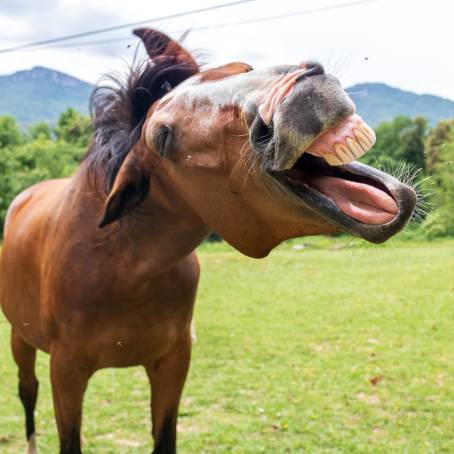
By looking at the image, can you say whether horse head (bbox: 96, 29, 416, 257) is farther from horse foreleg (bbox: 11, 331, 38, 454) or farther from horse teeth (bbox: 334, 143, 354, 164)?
horse foreleg (bbox: 11, 331, 38, 454)

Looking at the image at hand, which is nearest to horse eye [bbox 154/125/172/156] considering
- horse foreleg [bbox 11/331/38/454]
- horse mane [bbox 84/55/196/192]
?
horse mane [bbox 84/55/196/192]

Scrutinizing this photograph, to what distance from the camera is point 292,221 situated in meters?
1.50

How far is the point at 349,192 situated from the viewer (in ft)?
4.38

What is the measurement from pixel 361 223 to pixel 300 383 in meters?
4.48

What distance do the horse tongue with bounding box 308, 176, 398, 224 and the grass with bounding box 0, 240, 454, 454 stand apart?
37cm

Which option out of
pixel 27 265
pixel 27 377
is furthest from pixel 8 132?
pixel 27 265

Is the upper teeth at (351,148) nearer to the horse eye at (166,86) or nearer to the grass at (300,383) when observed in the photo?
the grass at (300,383)

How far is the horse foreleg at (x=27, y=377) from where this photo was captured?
12.2 ft

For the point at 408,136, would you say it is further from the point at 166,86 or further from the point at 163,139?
the point at 163,139

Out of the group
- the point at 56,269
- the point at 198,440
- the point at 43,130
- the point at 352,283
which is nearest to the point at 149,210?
the point at 56,269

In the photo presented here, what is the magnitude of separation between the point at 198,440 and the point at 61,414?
195 cm

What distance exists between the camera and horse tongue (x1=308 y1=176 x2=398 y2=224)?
1270mm

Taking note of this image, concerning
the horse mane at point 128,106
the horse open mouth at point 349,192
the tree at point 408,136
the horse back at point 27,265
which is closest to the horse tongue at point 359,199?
the horse open mouth at point 349,192

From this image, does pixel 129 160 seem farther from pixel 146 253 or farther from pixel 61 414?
pixel 61 414
